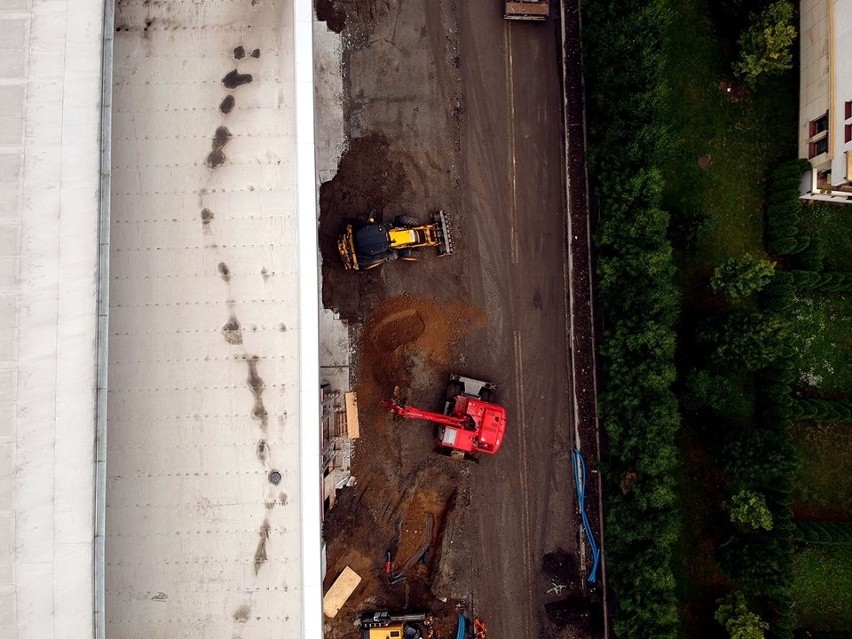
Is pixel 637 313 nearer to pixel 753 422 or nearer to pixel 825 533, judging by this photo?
pixel 753 422

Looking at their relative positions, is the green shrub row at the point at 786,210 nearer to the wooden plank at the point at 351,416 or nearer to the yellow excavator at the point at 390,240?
the yellow excavator at the point at 390,240

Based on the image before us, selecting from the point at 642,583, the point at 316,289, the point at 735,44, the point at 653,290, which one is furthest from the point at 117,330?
the point at 735,44

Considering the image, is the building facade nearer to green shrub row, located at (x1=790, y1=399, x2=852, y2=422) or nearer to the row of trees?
the row of trees

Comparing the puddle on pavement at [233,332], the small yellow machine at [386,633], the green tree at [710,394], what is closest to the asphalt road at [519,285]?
the small yellow machine at [386,633]

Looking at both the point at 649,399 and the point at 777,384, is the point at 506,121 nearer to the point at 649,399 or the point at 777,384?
the point at 649,399

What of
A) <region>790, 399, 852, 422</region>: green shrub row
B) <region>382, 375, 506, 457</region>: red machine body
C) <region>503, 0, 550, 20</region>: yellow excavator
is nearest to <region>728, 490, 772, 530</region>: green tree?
<region>790, 399, 852, 422</region>: green shrub row

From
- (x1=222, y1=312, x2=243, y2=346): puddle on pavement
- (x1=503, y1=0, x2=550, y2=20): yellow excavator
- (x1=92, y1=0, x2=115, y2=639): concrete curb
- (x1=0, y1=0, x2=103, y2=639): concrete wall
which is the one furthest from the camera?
(x1=503, y1=0, x2=550, y2=20): yellow excavator
